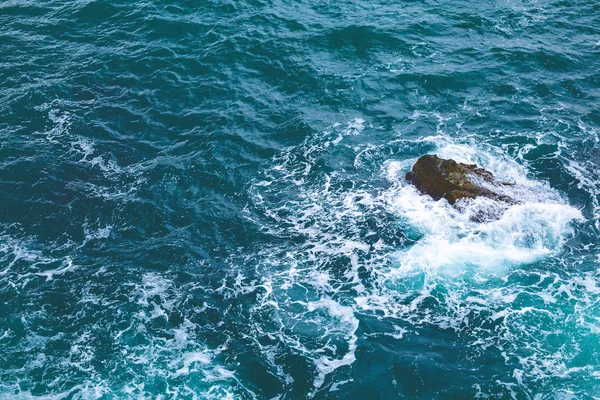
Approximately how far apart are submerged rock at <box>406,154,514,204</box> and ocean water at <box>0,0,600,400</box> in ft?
3.05

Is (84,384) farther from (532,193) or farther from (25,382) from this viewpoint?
(532,193)

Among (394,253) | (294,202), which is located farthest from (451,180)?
(294,202)

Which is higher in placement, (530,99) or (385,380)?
(530,99)

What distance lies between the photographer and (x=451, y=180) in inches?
1655

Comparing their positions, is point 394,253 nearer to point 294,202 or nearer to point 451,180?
point 451,180

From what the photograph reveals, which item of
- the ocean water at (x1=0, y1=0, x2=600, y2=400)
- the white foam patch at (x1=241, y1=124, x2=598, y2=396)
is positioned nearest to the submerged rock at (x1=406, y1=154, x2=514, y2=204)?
the white foam patch at (x1=241, y1=124, x2=598, y2=396)

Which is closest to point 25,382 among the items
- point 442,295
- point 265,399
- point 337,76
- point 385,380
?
point 265,399

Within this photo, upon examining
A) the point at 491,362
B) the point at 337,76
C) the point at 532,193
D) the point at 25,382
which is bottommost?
the point at 25,382

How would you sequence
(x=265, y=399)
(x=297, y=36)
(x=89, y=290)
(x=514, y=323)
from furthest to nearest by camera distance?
(x=297, y=36) → (x=89, y=290) → (x=514, y=323) → (x=265, y=399)

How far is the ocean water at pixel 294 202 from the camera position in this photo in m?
33.4

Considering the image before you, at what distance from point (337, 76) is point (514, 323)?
98.5ft

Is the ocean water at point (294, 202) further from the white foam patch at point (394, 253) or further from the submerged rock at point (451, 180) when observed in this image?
the submerged rock at point (451, 180)

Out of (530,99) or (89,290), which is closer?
(89,290)

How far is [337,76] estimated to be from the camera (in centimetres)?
5425
